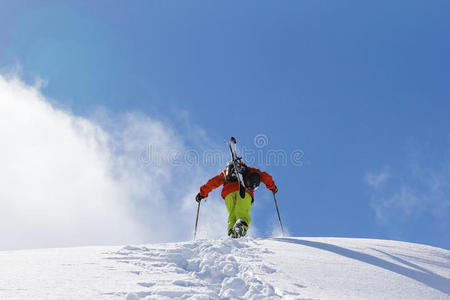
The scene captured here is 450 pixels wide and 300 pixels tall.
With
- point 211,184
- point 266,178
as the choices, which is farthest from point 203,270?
point 266,178

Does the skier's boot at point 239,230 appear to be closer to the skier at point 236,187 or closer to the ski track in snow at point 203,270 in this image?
the skier at point 236,187

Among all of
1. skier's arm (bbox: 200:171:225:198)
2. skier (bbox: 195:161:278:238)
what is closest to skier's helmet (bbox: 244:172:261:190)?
skier (bbox: 195:161:278:238)

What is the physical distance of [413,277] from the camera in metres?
3.73

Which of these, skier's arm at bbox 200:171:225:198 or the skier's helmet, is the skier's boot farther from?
skier's arm at bbox 200:171:225:198

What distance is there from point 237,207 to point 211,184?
100cm

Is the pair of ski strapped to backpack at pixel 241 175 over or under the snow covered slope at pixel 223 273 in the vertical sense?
over

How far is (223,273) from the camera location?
3.59 m

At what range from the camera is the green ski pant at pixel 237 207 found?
7.11m

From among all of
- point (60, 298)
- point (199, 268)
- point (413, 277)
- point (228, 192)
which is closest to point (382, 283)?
point (413, 277)

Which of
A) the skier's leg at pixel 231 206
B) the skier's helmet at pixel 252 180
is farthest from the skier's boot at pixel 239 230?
the skier's helmet at pixel 252 180

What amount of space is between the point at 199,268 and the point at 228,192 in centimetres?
373

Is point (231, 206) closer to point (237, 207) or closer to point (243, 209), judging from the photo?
point (237, 207)

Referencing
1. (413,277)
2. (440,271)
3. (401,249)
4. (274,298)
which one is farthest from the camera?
(401,249)

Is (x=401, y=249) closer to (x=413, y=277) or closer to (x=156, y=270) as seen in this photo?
(x=413, y=277)
